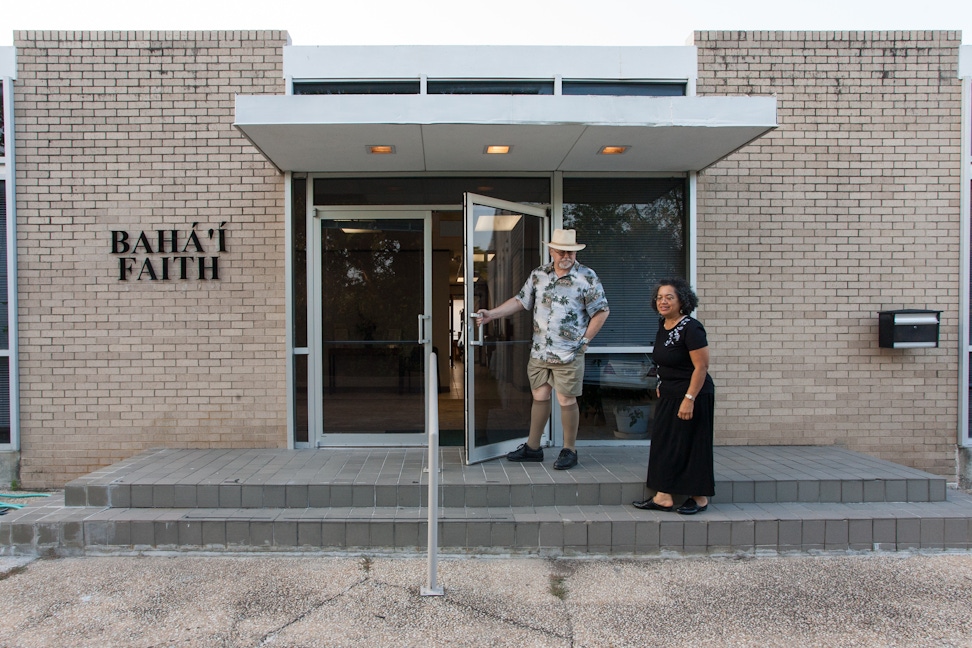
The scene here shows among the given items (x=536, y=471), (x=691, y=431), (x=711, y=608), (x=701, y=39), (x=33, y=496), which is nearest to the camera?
(x=711, y=608)

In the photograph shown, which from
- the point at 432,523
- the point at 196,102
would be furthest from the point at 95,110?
the point at 432,523

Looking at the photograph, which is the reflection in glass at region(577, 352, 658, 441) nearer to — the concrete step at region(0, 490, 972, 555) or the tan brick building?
the tan brick building

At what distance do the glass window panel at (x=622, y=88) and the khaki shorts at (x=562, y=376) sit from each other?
8.26 ft

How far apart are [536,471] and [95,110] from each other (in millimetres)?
4907

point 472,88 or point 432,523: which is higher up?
point 472,88

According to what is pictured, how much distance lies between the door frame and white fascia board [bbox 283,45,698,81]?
3.89 feet

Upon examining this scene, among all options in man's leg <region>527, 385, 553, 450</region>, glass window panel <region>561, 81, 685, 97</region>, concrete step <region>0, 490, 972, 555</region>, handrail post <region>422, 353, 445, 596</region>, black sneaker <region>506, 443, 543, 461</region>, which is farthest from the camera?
glass window panel <region>561, 81, 685, 97</region>

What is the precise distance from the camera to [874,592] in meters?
3.47

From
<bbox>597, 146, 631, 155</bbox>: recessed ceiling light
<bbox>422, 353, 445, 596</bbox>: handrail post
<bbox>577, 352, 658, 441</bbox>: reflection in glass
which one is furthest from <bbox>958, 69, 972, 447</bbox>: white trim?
<bbox>422, 353, 445, 596</bbox>: handrail post

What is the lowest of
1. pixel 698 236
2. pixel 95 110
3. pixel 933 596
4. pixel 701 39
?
pixel 933 596

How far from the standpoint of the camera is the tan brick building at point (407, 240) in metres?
5.43

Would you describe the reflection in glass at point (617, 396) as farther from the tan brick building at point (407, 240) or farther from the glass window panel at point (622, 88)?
the glass window panel at point (622, 88)

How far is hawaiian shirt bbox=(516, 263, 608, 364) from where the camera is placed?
4.64 m

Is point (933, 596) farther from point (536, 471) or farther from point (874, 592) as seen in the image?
point (536, 471)
